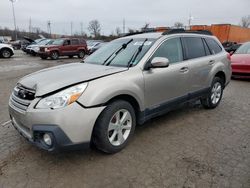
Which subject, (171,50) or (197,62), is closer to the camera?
(171,50)

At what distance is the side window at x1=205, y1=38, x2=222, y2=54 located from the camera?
5.32 meters

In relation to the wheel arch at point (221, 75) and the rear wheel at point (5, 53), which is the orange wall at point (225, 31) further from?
the wheel arch at point (221, 75)

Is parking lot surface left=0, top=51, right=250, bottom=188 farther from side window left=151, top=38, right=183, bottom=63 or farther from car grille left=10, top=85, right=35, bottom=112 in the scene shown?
side window left=151, top=38, right=183, bottom=63

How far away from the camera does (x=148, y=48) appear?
3840 mm

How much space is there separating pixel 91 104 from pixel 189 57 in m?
2.47

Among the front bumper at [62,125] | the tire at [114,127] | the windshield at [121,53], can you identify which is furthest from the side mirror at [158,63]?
the front bumper at [62,125]

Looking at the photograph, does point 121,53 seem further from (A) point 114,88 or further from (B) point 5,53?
(B) point 5,53

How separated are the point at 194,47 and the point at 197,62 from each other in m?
0.35

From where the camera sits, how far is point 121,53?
13.3 feet

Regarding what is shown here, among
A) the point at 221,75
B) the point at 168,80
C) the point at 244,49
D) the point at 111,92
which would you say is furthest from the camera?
the point at 244,49

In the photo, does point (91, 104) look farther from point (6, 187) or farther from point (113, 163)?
point (6, 187)

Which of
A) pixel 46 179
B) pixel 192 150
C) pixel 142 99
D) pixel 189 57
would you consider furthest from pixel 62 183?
pixel 189 57

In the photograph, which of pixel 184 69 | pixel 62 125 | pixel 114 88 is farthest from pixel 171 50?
pixel 62 125

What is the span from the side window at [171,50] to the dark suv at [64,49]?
51.9 ft
